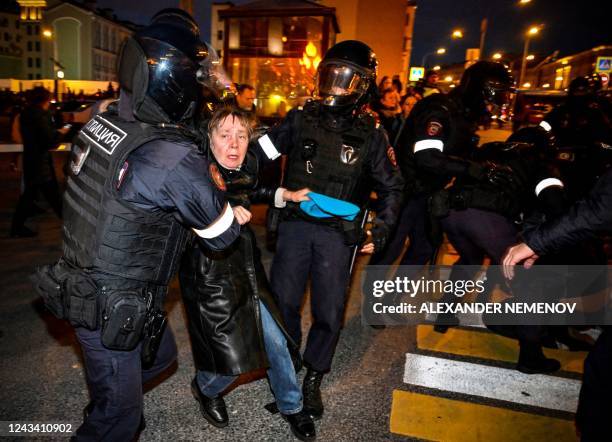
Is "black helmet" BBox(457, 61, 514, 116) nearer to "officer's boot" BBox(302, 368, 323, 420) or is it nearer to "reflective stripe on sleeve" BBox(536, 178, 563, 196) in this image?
"reflective stripe on sleeve" BBox(536, 178, 563, 196)

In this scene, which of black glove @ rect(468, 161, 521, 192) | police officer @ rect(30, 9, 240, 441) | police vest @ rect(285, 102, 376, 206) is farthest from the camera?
black glove @ rect(468, 161, 521, 192)

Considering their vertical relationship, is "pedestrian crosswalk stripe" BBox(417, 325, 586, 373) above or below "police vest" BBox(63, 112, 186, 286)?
below

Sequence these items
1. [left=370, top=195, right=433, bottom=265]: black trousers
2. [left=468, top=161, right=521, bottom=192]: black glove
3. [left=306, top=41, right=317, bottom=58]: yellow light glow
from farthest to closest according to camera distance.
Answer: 1. [left=306, top=41, right=317, bottom=58]: yellow light glow
2. [left=370, top=195, right=433, bottom=265]: black trousers
3. [left=468, top=161, right=521, bottom=192]: black glove

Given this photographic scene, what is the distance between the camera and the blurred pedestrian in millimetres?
6086

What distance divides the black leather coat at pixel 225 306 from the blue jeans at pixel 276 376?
0.35 ft

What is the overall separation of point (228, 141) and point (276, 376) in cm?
138

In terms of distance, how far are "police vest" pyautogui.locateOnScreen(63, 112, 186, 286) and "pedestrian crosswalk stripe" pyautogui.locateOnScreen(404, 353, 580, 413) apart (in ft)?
7.60

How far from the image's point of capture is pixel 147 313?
1802 millimetres

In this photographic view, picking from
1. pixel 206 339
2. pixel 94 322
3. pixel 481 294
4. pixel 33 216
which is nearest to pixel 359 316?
pixel 481 294

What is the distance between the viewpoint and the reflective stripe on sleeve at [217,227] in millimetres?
1718

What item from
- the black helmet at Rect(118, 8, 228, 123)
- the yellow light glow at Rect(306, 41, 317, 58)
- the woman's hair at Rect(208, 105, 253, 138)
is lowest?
the woman's hair at Rect(208, 105, 253, 138)

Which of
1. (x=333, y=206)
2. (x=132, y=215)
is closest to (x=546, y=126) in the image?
(x=333, y=206)

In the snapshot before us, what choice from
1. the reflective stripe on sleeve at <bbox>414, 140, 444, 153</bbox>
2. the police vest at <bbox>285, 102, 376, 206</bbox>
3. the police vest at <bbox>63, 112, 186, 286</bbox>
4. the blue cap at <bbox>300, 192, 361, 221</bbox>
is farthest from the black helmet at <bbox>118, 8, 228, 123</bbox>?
the reflective stripe on sleeve at <bbox>414, 140, 444, 153</bbox>

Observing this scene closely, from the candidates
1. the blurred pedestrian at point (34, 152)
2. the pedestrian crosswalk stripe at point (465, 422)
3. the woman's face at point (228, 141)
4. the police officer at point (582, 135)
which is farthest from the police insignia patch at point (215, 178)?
the blurred pedestrian at point (34, 152)
